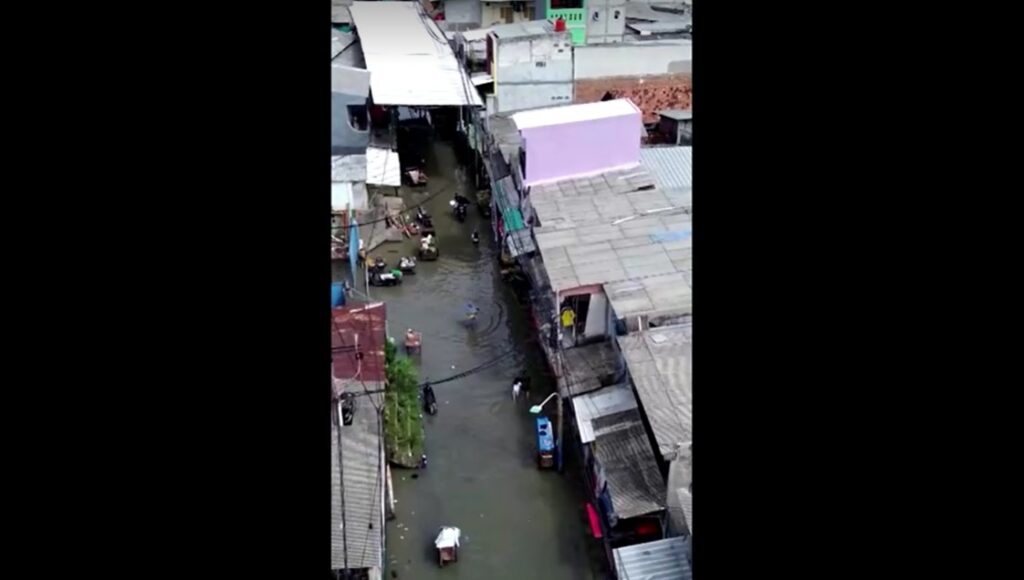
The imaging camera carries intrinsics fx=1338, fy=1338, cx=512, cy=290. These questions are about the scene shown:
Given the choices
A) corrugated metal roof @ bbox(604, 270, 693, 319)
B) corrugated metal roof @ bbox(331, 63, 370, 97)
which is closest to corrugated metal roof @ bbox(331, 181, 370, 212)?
corrugated metal roof @ bbox(331, 63, 370, 97)

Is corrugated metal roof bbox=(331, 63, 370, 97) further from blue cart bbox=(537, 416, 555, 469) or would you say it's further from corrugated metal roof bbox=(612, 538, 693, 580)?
corrugated metal roof bbox=(612, 538, 693, 580)
